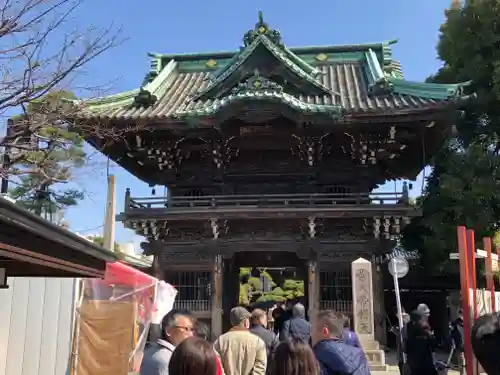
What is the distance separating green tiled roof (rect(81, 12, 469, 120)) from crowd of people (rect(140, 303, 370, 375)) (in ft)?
21.6

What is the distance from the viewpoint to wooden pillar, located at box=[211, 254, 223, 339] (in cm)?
1217

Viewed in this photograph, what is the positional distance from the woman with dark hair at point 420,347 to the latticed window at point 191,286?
7223mm

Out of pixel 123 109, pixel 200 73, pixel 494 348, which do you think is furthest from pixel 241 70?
pixel 494 348

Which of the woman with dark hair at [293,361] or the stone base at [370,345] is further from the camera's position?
the stone base at [370,345]

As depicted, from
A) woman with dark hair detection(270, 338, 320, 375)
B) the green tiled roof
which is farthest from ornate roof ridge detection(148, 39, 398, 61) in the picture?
woman with dark hair detection(270, 338, 320, 375)

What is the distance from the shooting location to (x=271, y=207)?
1179 centimetres

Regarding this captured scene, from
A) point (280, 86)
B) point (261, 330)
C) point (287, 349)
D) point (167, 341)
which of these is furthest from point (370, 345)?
point (287, 349)

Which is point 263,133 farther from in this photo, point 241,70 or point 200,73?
point 200,73

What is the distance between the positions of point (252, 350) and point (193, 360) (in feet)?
8.20

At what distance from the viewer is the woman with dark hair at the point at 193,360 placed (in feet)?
8.11

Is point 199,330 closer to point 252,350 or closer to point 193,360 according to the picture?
point 252,350

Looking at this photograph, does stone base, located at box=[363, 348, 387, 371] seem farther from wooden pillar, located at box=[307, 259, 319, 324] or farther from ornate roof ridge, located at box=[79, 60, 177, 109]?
ornate roof ridge, located at box=[79, 60, 177, 109]

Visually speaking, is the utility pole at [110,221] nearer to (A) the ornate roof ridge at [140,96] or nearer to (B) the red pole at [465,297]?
(A) the ornate roof ridge at [140,96]


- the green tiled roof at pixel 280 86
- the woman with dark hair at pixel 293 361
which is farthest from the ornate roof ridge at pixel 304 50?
the woman with dark hair at pixel 293 361
